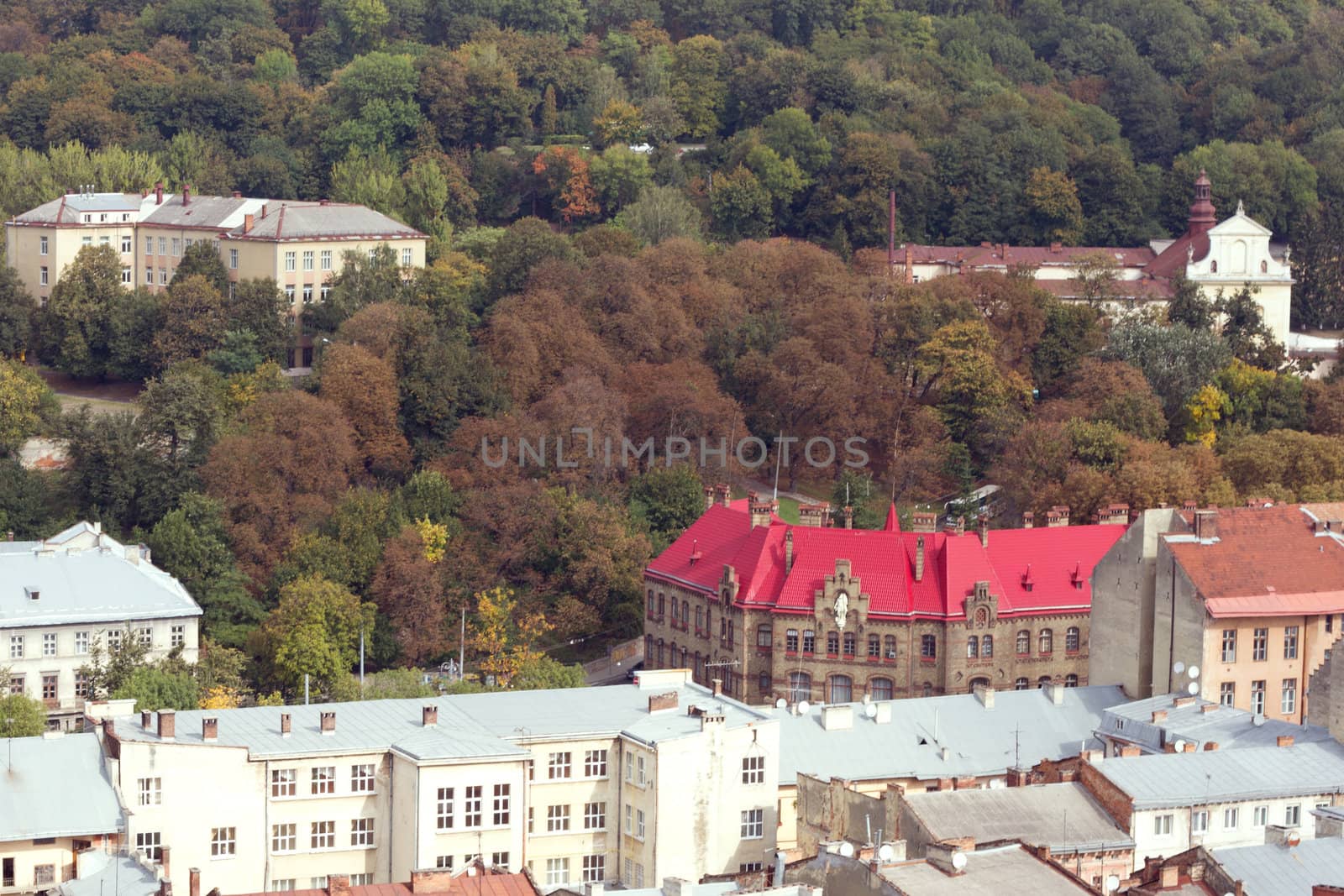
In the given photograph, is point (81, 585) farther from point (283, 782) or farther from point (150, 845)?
point (150, 845)

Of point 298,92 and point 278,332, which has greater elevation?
point 298,92

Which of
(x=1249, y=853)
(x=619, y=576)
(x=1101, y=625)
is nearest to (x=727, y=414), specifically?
(x=619, y=576)

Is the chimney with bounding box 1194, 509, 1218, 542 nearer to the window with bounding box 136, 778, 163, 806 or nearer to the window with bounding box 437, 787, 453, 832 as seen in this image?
the window with bounding box 437, 787, 453, 832

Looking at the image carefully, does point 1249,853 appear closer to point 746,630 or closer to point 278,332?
point 746,630

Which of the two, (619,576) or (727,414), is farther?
(727,414)

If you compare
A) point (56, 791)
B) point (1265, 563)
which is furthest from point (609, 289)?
point (56, 791)

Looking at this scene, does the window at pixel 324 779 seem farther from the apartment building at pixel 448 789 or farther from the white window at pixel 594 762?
the white window at pixel 594 762
